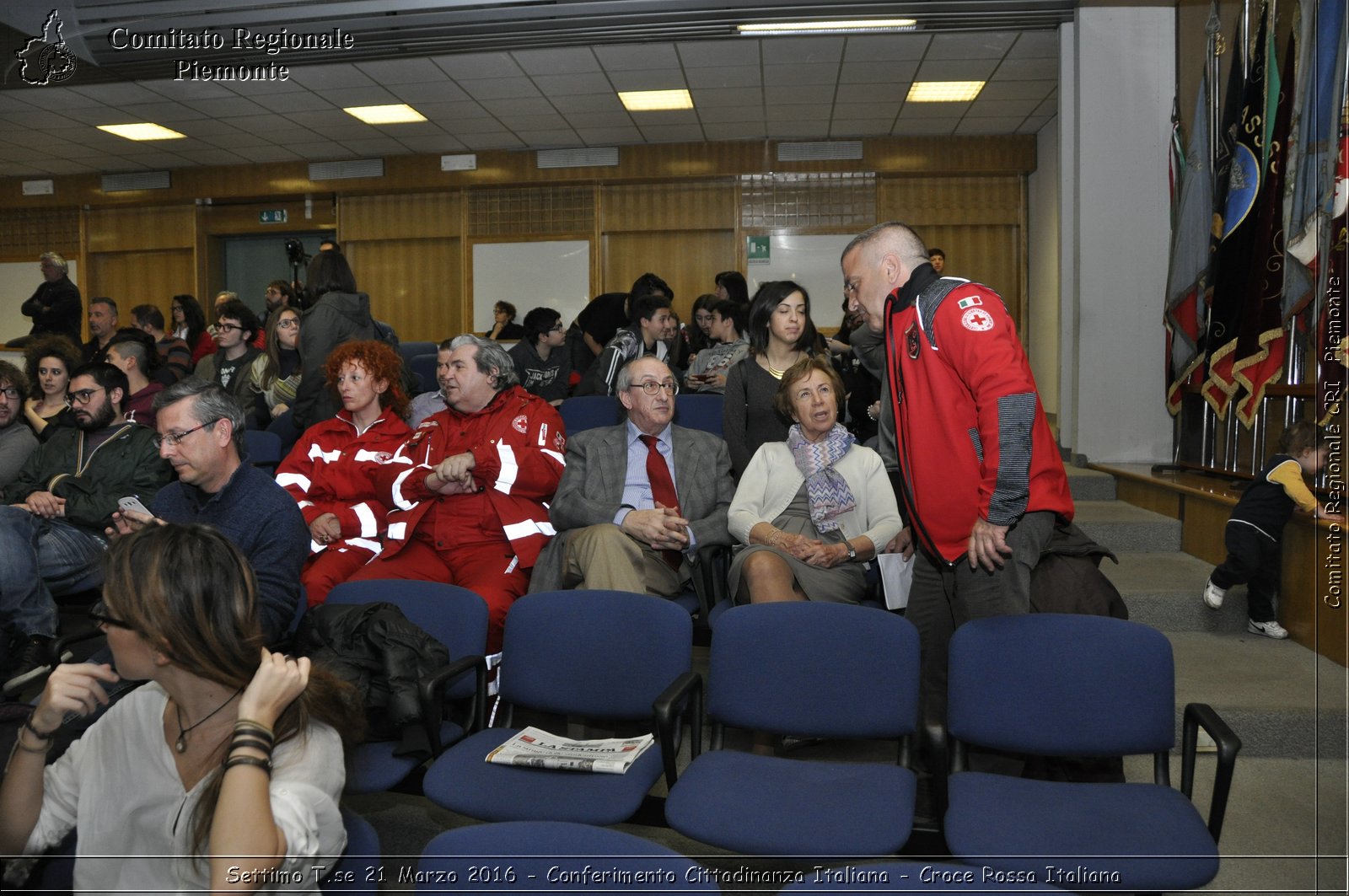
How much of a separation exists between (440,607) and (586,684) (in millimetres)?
484

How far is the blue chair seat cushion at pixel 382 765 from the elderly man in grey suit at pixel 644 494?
886mm

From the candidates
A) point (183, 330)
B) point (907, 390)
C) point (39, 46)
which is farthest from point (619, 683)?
point (39, 46)

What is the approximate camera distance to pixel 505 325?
9.84 metres

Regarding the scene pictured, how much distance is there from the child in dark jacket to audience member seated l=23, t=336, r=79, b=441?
505cm

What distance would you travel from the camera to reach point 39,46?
22.7 ft

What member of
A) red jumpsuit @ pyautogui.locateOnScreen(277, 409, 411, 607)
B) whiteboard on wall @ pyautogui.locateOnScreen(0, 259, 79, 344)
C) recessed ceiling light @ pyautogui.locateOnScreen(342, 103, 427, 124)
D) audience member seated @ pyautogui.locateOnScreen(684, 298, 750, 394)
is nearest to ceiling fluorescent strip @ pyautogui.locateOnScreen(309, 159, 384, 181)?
recessed ceiling light @ pyautogui.locateOnScreen(342, 103, 427, 124)

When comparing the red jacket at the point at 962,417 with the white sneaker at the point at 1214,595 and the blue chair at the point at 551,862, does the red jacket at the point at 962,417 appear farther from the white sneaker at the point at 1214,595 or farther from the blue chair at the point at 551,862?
the white sneaker at the point at 1214,595

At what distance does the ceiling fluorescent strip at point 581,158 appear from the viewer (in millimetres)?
9859

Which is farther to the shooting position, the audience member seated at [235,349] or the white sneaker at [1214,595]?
the audience member seated at [235,349]

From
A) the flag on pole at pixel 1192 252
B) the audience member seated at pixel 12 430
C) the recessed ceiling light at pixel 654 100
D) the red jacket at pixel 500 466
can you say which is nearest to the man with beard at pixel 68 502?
the audience member seated at pixel 12 430

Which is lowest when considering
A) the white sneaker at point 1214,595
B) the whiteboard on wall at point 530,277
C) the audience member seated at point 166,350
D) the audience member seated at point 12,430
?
the white sneaker at point 1214,595

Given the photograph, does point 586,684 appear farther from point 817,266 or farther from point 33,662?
point 817,266

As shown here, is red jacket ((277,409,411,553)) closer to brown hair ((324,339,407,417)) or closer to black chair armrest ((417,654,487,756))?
brown hair ((324,339,407,417))

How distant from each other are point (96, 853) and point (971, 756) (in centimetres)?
205
